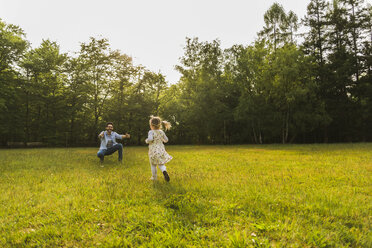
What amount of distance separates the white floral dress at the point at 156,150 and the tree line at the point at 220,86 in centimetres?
2784

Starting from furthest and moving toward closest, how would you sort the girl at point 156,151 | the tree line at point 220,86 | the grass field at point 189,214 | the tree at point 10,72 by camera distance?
the tree line at point 220,86 → the tree at point 10,72 → the girl at point 156,151 → the grass field at point 189,214

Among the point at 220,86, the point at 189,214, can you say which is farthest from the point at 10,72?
the point at 189,214

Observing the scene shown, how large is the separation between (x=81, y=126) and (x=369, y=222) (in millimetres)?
36846

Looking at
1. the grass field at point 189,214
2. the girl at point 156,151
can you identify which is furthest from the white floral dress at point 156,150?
the grass field at point 189,214

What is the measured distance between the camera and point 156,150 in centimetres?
654

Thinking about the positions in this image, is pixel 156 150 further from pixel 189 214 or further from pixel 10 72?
pixel 10 72

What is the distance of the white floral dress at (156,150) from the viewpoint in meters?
6.48

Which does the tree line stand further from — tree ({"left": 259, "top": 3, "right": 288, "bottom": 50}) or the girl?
the girl

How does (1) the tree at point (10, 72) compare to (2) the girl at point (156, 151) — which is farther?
(1) the tree at point (10, 72)

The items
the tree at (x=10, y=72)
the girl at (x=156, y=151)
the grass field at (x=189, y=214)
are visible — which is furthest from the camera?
the tree at (x=10, y=72)

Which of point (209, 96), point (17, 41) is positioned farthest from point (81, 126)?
point (209, 96)

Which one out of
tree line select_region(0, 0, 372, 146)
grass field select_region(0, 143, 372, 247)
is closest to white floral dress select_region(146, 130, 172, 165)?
grass field select_region(0, 143, 372, 247)

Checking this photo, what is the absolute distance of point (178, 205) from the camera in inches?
165

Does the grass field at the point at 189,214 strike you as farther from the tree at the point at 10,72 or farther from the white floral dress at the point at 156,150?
the tree at the point at 10,72
